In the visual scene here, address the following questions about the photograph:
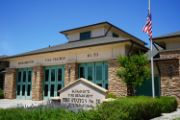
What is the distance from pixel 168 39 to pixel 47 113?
14.0 meters

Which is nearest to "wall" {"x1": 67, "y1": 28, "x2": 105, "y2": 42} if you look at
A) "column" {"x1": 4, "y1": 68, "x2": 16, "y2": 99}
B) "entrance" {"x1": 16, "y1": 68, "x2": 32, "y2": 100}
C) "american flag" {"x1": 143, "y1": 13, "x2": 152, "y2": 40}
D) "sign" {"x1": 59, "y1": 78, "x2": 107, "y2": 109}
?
"entrance" {"x1": 16, "y1": 68, "x2": 32, "y2": 100}

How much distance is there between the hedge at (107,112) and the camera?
7.78 meters

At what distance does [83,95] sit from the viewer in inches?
456

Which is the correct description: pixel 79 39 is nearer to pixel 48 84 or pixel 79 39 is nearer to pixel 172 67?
pixel 48 84

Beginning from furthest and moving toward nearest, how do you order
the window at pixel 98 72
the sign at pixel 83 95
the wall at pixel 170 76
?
the window at pixel 98 72 < the wall at pixel 170 76 < the sign at pixel 83 95

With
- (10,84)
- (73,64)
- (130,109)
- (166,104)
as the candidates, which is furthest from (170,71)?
(10,84)

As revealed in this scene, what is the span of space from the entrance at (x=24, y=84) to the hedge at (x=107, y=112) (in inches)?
666

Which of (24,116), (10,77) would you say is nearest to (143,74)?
(24,116)

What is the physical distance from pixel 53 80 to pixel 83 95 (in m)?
13.0

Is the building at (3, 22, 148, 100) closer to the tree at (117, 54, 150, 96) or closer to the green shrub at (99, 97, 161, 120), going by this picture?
the tree at (117, 54, 150, 96)

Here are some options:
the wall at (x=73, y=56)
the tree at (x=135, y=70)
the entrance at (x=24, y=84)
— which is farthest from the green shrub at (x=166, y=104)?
the entrance at (x=24, y=84)

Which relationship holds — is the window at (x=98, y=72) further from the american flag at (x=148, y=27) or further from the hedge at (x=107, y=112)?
the hedge at (x=107, y=112)

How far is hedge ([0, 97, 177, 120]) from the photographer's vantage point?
7.78 metres

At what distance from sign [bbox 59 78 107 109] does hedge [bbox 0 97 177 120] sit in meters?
1.17
